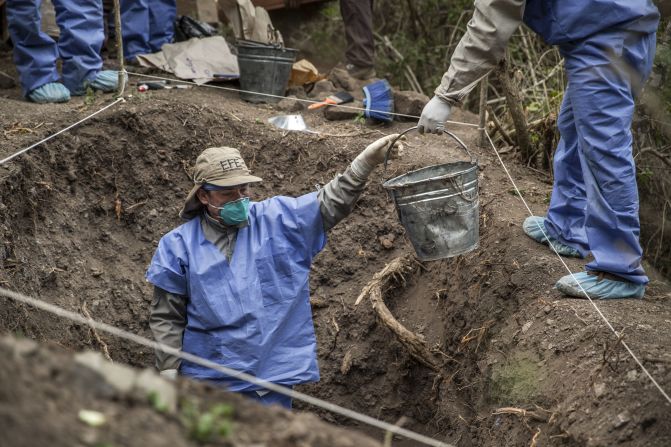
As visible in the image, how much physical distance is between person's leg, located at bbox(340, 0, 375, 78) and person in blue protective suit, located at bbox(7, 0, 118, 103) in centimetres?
204

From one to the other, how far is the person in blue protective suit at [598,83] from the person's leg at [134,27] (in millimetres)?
3973

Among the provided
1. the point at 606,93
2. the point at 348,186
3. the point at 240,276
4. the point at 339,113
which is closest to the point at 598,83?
the point at 606,93

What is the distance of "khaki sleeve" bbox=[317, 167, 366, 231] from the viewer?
390 cm

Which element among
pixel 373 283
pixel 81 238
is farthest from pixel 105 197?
pixel 373 283

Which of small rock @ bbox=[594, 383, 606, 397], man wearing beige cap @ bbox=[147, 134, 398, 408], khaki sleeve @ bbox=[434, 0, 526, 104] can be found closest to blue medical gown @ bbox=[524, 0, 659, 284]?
khaki sleeve @ bbox=[434, 0, 526, 104]

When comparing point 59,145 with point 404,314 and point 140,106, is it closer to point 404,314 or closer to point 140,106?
point 140,106

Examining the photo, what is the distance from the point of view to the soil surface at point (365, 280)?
12.3 ft

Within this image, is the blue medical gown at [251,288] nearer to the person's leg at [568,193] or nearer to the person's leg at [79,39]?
the person's leg at [568,193]

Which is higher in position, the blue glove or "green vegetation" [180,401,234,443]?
"green vegetation" [180,401,234,443]

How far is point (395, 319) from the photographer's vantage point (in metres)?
5.22

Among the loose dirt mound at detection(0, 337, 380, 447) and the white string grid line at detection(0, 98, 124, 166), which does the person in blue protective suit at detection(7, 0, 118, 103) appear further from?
the loose dirt mound at detection(0, 337, 380, 447)

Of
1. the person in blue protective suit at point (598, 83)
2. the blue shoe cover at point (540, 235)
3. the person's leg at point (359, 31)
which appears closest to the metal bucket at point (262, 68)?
the person's leg at point (359, 31)

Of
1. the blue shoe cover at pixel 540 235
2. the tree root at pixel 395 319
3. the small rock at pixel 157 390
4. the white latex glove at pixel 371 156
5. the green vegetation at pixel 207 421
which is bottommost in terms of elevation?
the tree root at pixel 395 319

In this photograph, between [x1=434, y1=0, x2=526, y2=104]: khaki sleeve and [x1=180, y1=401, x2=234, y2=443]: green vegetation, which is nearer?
[x1=180, y1=401, x2=234, y2=443]: green vegetation
